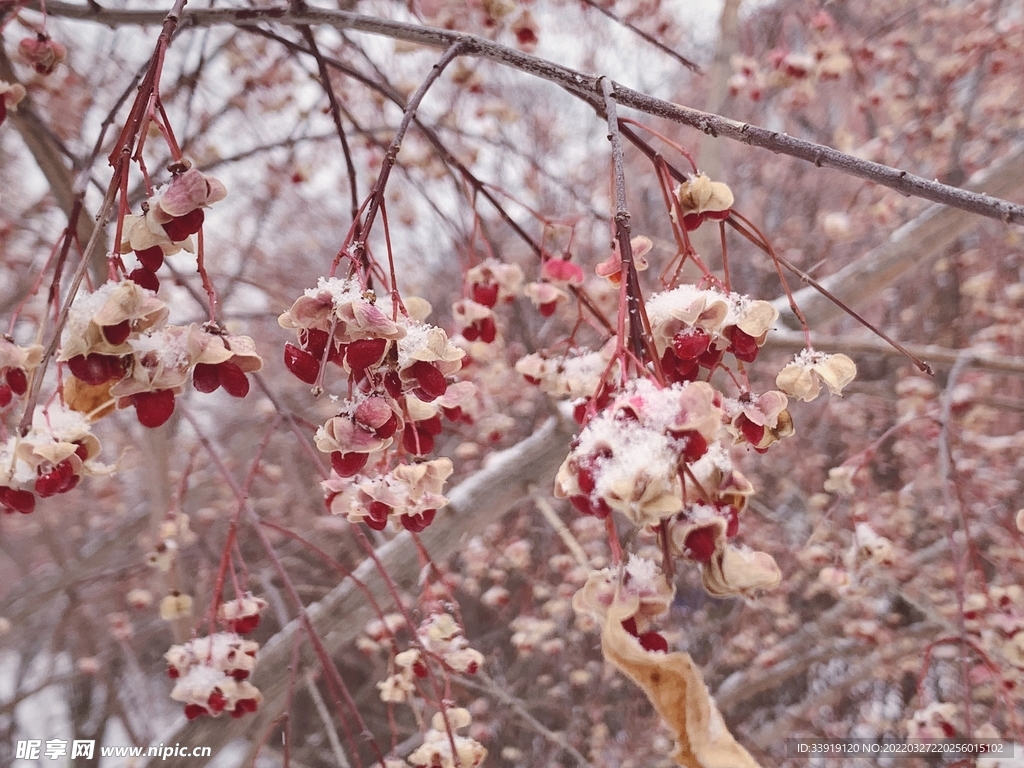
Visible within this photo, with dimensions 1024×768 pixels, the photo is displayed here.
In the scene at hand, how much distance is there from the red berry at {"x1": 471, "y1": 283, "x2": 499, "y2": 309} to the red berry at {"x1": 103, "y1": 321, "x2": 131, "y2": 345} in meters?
0.52

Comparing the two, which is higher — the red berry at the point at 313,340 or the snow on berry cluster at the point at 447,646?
the red berry at the point at 313,340

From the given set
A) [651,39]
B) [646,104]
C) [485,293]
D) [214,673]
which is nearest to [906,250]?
[651,39]

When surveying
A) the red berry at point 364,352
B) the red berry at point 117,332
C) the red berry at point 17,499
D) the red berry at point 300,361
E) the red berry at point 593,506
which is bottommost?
the red berry at point 593,506

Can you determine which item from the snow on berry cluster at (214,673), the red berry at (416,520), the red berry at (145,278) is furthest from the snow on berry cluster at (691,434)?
the snow on berry cluster at (214,673)

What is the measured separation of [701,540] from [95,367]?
1.30 ft

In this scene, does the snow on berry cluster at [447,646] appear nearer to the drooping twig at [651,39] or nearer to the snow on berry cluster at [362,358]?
the snow on berry cluster at [362,358]

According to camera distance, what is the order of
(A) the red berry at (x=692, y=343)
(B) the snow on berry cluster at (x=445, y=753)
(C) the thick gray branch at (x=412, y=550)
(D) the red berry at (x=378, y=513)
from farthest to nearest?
(C) the thick gray branch at (x=412, y=550) < (B) the snow on berry cluster at (x=445, y=753) < (D) the red berry at (x=378, y=513) < (A) the red berry at (x=692, y=343)

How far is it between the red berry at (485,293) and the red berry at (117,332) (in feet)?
1.70

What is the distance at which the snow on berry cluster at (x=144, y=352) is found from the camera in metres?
0.42

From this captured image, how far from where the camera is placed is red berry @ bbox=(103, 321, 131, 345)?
0.42 meters

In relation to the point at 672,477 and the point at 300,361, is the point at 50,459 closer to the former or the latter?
the point at 300,361

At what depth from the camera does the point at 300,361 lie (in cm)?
47

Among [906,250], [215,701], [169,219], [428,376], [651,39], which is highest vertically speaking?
[906,250]

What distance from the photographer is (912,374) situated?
2.70 meters
